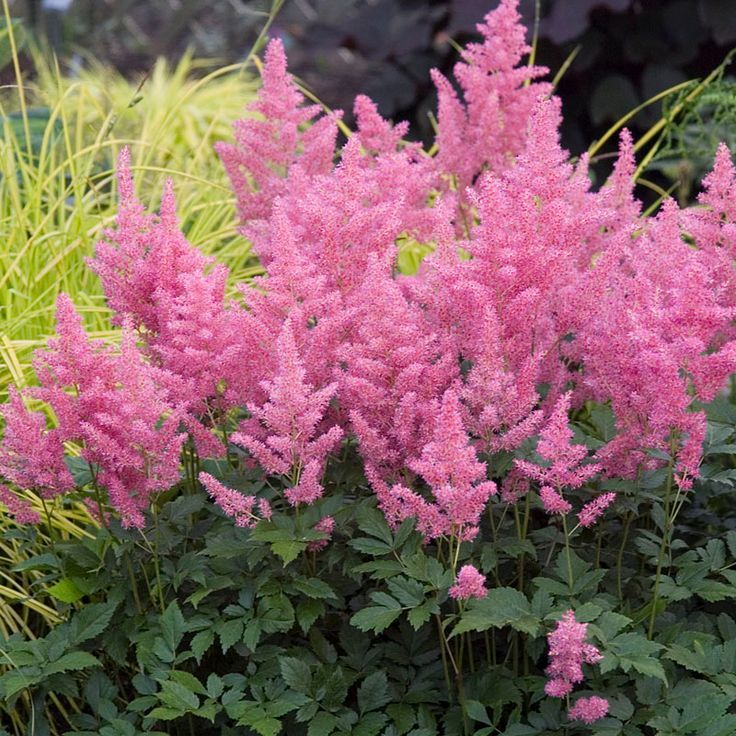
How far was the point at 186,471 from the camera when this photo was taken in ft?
8.21

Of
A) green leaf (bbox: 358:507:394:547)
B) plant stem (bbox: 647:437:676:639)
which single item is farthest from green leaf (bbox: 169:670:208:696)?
plant stem (bbox: 647:437:676:639)

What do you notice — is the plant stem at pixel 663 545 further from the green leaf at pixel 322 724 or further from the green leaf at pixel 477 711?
the green leaf at pixel 322 724

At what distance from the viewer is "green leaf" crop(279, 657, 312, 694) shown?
6.73 feet

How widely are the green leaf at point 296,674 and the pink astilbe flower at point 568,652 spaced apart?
0.41 m

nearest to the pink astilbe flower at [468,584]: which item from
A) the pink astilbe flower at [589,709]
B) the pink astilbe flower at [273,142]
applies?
the pink astilbe flower at [589,709]

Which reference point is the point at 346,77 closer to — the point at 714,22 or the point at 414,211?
the point at 714,22

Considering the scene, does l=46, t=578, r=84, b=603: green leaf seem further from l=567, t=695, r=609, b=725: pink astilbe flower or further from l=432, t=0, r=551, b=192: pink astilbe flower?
l=432, t=0, r=551, b=192: pink astilbe flower

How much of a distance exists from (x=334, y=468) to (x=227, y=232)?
5.44 ft

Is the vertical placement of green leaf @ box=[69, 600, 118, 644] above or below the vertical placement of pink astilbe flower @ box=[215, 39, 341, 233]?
below

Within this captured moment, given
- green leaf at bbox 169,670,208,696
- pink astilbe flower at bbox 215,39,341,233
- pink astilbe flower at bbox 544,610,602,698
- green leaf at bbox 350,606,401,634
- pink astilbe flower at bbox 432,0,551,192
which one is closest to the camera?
pink astilbe flower at bbox 544,610,602,698

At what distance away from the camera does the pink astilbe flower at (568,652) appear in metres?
1.83

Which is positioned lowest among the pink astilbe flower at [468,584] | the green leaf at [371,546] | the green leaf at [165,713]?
the green leaf at [165,713]

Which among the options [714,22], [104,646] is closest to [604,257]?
[104,646]

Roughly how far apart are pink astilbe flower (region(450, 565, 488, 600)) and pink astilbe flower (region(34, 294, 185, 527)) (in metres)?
0.53
